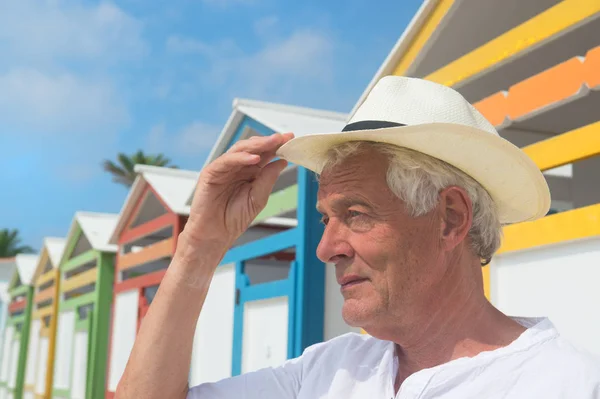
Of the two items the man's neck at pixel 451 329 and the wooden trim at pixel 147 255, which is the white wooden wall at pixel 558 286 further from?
the wooden trim at pixel 147 255

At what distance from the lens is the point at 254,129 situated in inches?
234

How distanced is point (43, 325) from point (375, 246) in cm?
1148

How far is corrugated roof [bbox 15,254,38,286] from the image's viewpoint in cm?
1372

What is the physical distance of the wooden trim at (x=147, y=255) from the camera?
728 centimetres

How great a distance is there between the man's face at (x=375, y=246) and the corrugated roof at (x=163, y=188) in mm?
4927

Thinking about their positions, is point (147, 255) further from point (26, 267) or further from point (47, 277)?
point (26, 267)

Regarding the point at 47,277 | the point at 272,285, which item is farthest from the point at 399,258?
the point at 47,277

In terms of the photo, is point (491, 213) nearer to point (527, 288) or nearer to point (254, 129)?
A: point (527, 288)

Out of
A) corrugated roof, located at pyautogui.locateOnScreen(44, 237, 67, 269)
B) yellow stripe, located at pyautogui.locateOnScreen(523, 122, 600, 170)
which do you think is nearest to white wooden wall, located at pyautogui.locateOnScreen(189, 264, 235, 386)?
yellow stripe, located at pyautogui.locateOnScreen(523, 122, 600, 170)

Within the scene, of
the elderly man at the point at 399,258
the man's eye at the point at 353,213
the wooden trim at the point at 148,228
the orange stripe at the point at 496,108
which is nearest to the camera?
the elderly man at the point at 399,258

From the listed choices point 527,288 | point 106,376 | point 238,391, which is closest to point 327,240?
point 238,391

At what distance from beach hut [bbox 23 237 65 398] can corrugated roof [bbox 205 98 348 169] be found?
20.3 ft

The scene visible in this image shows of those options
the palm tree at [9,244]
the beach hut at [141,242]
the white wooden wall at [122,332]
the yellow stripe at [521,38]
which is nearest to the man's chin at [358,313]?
the yellow stripe at [521,38]

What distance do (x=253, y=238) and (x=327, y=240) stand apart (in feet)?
16.4
